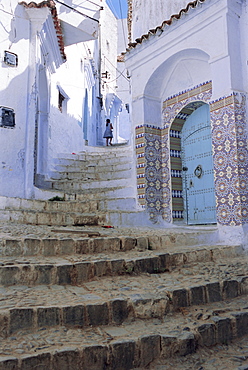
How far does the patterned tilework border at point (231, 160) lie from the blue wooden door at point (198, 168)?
106 cm

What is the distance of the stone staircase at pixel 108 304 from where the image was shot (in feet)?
6.50

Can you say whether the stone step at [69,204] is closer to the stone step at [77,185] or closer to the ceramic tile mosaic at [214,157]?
the ceramic tile mosaic at [214,157]

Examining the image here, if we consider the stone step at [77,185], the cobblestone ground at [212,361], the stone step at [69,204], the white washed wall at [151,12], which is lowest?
the cobblestone ground at [212,361]

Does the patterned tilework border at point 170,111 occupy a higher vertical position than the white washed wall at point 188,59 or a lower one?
lower

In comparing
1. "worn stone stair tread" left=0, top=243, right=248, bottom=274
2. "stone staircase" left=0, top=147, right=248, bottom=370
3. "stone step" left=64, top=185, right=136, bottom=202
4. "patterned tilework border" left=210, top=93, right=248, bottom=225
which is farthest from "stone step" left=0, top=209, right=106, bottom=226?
"patterned tilework border" left=210, top=93, right=248, bottom=225

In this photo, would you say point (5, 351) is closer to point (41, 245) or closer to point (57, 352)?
point (57, 352)

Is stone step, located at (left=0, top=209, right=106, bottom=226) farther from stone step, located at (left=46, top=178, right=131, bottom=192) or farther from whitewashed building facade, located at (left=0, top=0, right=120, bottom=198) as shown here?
stone step, located at (left=46, top=178, right=131, bottom=192)

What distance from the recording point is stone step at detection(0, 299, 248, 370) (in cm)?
185

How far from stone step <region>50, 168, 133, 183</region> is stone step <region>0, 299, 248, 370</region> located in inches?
208

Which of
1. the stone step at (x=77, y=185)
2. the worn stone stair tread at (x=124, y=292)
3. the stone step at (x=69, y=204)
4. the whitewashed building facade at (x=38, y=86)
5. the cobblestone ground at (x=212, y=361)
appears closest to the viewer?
the cobblestone ground at (x=212, y=361)

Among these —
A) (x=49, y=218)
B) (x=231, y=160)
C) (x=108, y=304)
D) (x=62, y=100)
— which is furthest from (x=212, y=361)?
(x=62, y=100)

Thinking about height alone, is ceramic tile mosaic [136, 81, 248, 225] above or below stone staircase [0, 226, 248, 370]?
above

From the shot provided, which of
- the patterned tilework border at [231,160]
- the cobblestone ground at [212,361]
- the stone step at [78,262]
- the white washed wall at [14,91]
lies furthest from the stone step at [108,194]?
the cobblestone ground at [212,361]

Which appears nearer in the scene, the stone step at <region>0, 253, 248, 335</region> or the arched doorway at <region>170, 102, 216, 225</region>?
the stone step at <region>0, 253, 248, 335</region>
